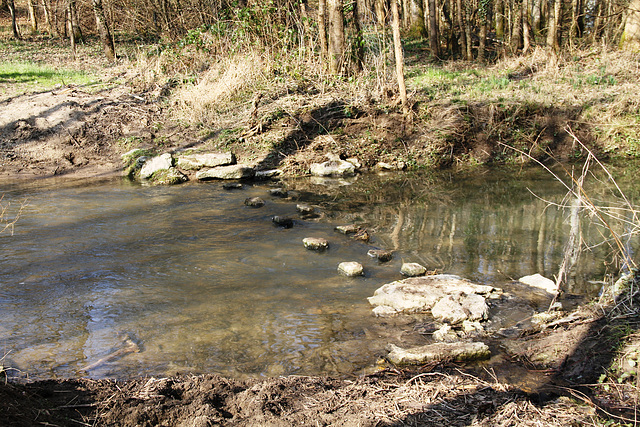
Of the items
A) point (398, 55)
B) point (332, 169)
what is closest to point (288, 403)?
point (332, 169)

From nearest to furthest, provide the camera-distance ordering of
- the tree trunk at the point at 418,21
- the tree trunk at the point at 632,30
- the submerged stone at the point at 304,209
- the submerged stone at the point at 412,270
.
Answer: the submerged stone at the point at 412,270, the submerged stone at the point at 304,209, the tree trunk at the point at 632,30, the tree trunk at the point at 418,21

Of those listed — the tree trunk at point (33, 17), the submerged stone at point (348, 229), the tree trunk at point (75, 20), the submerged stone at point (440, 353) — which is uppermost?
the tree trunk at point (33, 17)

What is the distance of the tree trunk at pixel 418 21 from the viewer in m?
22.6

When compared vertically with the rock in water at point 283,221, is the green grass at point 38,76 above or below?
above

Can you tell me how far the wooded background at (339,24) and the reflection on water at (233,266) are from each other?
554 cm

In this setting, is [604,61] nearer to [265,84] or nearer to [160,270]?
[265,84]

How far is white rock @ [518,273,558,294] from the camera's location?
4.80 meters

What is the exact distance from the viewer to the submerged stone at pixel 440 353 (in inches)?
139

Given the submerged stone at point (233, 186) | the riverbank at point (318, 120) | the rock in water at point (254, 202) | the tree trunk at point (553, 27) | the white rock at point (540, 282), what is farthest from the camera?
the tree trunk at point (553, 27)

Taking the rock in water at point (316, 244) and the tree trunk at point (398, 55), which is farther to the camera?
the tree trunk at point (398, 55)

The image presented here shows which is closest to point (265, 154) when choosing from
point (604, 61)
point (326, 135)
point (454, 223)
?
point (326, 135)

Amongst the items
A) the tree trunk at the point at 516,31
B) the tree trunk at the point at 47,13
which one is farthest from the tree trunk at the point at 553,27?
the tree trunk at the point at 47,13

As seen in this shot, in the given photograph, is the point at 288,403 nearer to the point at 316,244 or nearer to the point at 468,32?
the point at 316,244

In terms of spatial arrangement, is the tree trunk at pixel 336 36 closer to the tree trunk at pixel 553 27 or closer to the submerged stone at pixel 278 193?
the submerged stone at pixel 278 193
